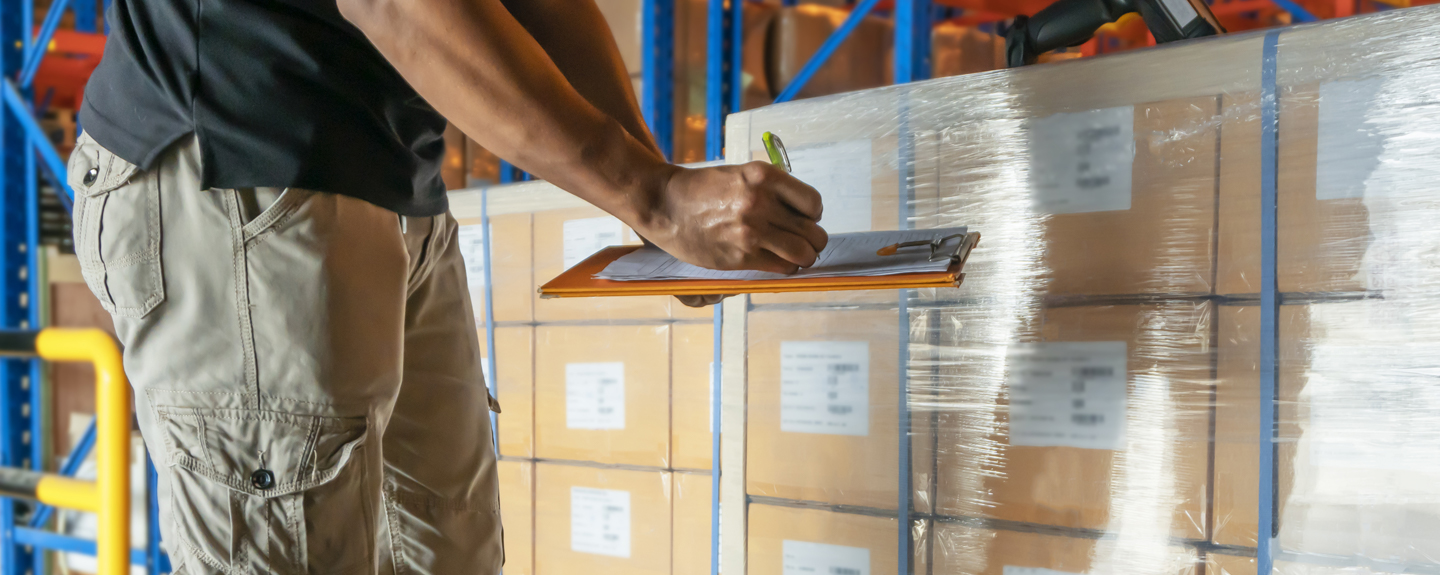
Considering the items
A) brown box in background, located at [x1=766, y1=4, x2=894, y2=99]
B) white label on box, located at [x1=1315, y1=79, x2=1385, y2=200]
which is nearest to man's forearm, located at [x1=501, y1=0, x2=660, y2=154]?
white label on box, located at [x1=1315, y1=79, x2=1385, y2=200]

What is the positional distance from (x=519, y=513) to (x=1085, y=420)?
137cm

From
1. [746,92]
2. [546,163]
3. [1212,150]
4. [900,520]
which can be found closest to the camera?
[546,163]

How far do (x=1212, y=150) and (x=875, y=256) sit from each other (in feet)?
1.56

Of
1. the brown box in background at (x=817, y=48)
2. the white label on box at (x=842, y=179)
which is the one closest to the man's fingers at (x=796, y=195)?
the white label on box at (x=842, y=179)

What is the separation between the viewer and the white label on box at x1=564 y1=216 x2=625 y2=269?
1909 millimetres

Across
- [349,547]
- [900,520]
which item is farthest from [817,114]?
[349,547]

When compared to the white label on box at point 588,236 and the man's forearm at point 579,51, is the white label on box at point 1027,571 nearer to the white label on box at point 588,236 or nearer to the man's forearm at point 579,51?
the man's forearm at point 579,51

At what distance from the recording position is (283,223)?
0.89 metres

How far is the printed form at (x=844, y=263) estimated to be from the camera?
0.88 meters

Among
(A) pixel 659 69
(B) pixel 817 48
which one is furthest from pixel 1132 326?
(B) pixel 817 48

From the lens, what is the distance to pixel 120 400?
1.41 metres

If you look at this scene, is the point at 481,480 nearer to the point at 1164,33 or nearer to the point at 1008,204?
the point at 1008,204

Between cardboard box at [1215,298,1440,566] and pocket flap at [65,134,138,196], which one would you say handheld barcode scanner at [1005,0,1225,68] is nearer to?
cardboard box at [1215,298,1440,566]

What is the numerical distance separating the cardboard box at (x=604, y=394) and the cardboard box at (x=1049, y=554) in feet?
2.45
